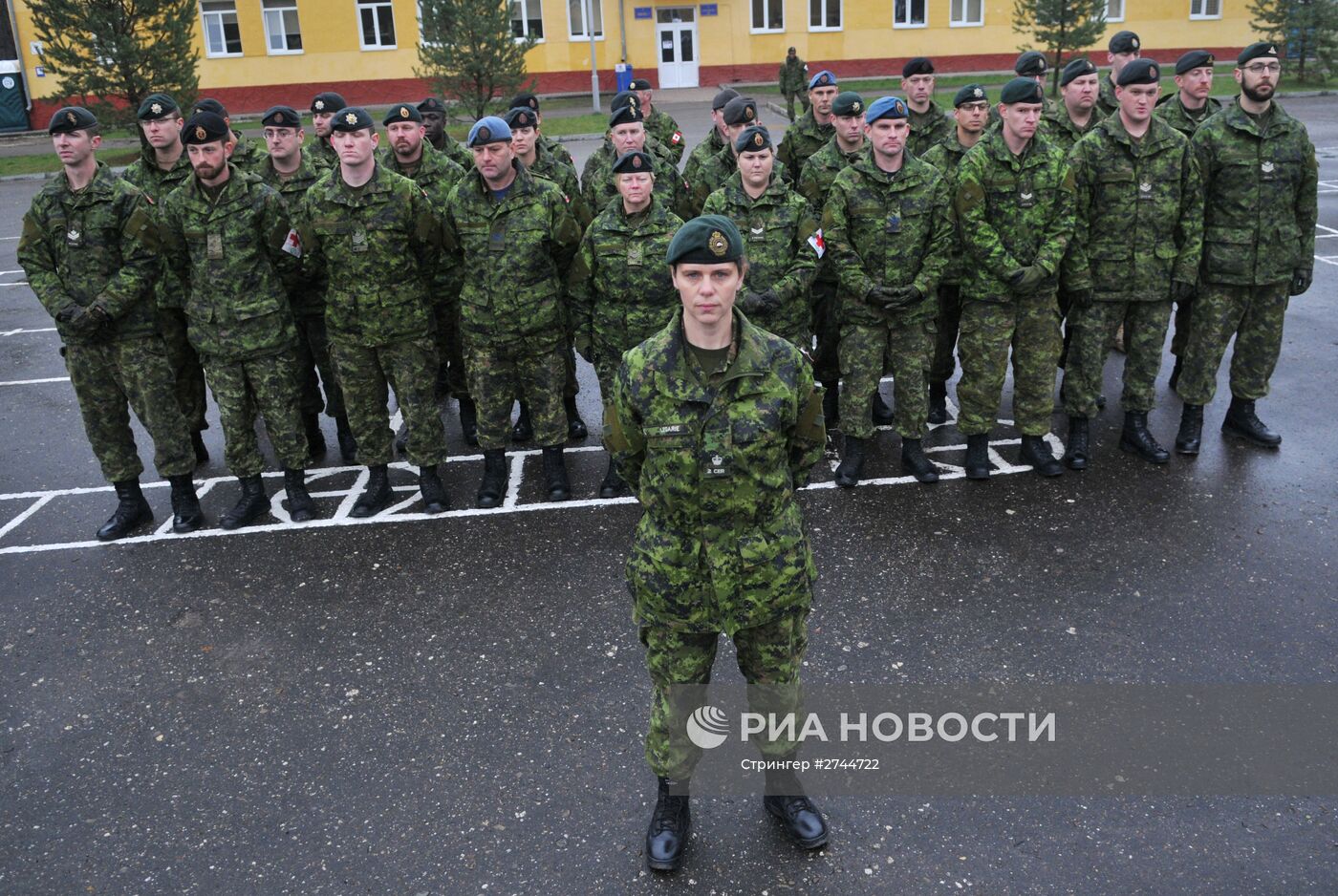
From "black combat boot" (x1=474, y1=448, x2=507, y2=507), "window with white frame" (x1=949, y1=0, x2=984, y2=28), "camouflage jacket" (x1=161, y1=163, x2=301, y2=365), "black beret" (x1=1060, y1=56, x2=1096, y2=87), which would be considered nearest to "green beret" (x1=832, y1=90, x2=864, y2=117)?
"black beret" (x1=1060, y1=56, x2=1096, y2=87)

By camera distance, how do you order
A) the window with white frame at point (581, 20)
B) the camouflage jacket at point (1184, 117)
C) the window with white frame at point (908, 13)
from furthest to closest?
the window with white frame at point (908, 13), the window with white frame at point (581, 20), the camouflage jacket at point (1184, 117)

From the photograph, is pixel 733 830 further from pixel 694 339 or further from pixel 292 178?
pixel 292 178

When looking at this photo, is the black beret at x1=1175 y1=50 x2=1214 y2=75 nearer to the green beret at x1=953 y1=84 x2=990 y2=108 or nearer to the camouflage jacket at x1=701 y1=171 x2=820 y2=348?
the green beret at x1=953 y1=84 x2=990 y2=108

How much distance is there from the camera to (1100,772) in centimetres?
403

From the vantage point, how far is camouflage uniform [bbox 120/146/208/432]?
6645 mm

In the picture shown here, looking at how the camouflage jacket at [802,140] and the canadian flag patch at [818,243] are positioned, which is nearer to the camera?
the canadian flag patch at [818,243]

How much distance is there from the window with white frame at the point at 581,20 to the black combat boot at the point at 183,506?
30235 mm

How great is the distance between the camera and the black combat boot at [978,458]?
21.9ft

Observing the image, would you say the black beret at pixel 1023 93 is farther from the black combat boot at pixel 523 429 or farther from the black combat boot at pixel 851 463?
the black combat boot at pixel 523 429

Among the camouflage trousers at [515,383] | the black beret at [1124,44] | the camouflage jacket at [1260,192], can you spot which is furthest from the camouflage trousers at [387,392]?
the black beret at [1124,44]

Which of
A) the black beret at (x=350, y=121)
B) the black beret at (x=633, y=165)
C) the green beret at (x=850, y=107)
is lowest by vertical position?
the black beret at (x=633, y=165)

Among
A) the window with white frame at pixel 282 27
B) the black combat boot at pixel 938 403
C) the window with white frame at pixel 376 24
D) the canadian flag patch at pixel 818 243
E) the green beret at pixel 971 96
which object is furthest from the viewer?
the window with white frame at pixel 376 24

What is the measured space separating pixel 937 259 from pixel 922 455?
1.25m

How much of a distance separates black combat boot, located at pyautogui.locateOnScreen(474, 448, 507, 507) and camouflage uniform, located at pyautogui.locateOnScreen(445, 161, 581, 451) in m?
0.16
